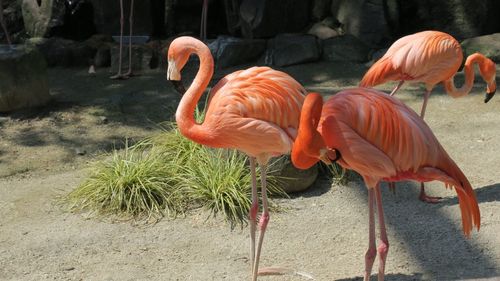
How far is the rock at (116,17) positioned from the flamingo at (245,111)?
650 centimetres

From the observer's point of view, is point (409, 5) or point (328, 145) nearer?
point (328, 145)

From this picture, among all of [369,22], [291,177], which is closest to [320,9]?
[369,22]

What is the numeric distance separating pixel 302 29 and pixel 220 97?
19.5ft

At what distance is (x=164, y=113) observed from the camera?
6.63 m

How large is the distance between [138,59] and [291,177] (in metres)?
4.29

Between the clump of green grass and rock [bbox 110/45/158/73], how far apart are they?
3.72 m

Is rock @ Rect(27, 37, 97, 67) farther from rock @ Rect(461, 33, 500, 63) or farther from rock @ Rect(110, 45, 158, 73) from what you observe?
rock @ Rect(461, 33, 500, 63)

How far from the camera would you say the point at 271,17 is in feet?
29.1

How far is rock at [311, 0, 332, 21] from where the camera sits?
360 inches

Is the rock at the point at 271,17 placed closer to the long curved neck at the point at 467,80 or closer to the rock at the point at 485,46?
the rock at the point at 485,46

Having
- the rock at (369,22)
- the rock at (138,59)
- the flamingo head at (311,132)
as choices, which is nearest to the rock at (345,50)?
the rock at (369,22)

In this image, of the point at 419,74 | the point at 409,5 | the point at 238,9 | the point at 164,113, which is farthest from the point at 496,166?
the point at 238,9

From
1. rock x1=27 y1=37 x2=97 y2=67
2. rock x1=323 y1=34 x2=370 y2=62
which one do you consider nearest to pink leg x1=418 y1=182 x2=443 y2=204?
rock x1=323 y1=34 x2=370 y2=62

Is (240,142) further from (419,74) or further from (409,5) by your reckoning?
(409,5)
